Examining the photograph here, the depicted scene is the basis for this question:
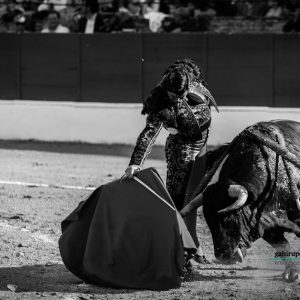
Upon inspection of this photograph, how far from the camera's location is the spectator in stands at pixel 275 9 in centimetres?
1110

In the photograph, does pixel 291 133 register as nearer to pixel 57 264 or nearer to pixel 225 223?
pixel 225 223

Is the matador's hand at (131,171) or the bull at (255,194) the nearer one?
the bull at (255,194)

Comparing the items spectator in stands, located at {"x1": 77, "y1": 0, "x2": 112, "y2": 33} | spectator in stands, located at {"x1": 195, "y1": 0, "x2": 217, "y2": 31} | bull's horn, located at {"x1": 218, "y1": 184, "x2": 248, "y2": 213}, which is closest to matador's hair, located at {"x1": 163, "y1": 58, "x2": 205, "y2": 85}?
bull's horn, located at {"x1": 218, "y1": 184, "x2": 248, "y2": 213}

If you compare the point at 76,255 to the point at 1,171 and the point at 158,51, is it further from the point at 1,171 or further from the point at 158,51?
the point at 158,51

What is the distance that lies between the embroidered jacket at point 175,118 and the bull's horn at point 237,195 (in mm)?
615

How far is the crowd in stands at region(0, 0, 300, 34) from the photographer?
36.7 feet

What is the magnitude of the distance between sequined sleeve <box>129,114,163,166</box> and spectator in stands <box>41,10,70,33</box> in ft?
23.4

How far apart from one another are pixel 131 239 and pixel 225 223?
510 millimetres

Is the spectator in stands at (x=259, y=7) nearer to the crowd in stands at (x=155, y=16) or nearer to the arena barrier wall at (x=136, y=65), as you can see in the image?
the crowd in stands at (x=155, y=16)

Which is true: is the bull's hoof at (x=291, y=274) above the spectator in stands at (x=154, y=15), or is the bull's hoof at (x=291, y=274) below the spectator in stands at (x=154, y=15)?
below

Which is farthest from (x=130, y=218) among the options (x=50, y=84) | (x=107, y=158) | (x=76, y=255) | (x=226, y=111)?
(x=50, y=84)

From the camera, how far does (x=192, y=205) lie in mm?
4711

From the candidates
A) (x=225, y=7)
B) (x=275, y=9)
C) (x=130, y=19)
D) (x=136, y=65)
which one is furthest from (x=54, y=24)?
(x=275, y=9)

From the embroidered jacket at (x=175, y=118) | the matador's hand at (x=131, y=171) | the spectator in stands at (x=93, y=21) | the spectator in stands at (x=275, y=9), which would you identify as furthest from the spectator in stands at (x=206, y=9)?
the matador's hand at (x=131, y=171)
